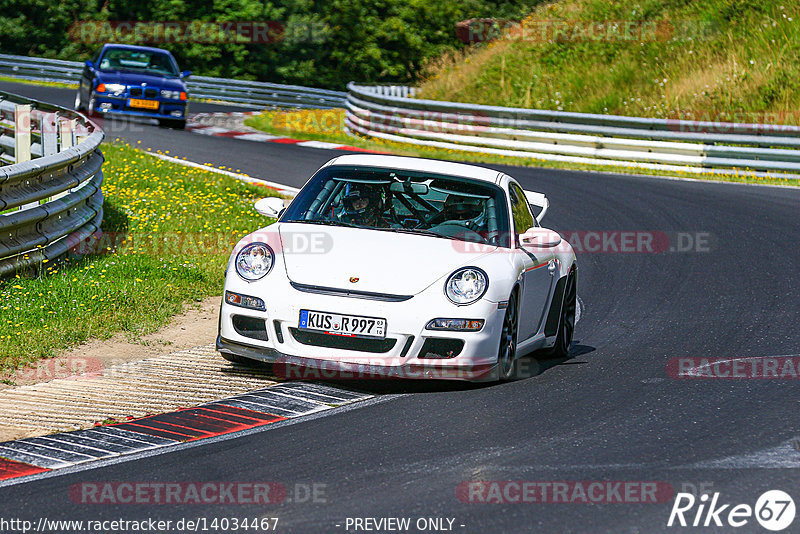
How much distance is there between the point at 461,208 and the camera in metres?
8.13

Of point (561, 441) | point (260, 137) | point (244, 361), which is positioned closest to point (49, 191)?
point (244, 361)

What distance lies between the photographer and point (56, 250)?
10.1 meters

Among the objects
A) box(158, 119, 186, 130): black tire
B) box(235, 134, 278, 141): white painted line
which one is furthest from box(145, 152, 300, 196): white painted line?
box(158, 119, 186, 130): black tire

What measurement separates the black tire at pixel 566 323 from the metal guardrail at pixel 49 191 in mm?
4261

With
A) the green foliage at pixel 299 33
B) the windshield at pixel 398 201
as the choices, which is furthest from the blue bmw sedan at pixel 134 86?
the green foliage at pixel 299 33

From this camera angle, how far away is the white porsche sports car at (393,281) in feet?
22.7

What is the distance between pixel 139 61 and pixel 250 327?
19.4 meters

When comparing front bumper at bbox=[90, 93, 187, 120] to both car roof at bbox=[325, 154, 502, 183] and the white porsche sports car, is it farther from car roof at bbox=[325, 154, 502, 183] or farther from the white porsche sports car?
the white porsche sports car

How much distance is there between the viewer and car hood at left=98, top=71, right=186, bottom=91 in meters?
24.0

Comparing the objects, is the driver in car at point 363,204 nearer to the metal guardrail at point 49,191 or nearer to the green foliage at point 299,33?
the metal guardrail at point 49,191

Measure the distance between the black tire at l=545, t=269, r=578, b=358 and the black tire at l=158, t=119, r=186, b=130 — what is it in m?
18.0

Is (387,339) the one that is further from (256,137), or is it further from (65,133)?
(256,137)

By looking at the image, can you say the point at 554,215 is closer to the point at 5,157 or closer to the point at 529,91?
the point at 5,157

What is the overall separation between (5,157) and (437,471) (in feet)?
34.5
